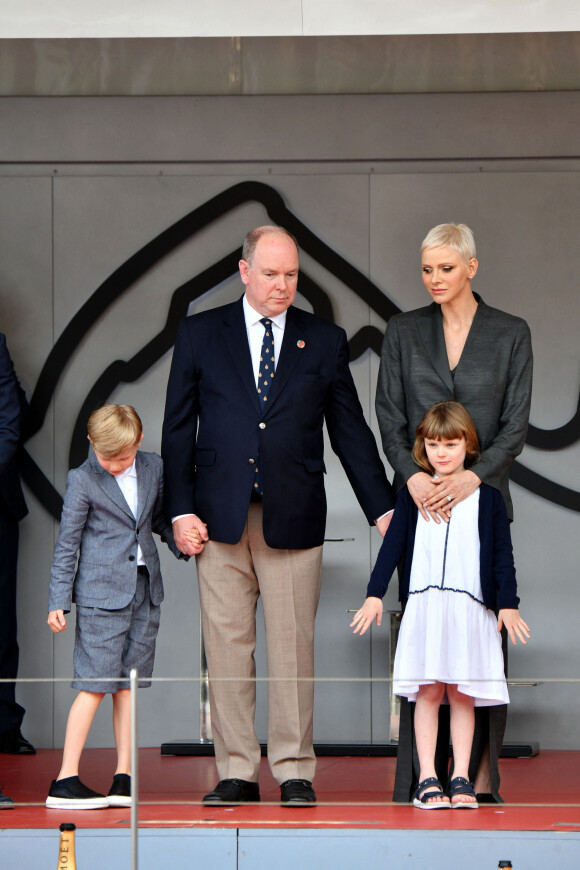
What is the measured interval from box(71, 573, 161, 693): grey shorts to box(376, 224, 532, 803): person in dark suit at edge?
0.75m

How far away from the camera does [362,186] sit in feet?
16.4

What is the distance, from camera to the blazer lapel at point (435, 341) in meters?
3.51

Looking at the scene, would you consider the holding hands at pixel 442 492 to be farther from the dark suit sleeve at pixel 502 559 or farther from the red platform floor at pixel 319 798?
the red platform floor at pixel 319 798

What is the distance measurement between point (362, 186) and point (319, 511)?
1.89 meters

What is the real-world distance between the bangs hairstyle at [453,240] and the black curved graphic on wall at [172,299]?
1526 millimetres

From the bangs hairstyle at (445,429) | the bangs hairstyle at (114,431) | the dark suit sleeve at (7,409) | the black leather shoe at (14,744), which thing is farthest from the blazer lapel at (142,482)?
the black leather shoe at (14,744)

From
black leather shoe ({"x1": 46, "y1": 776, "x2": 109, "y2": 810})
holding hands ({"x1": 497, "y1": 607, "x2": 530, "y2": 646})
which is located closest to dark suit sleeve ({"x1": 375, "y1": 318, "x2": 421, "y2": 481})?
holding hands ({"x1": 497, "y1": 607, "x2": 530, "y2": 646})

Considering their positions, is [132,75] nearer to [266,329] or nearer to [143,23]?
[143,23]

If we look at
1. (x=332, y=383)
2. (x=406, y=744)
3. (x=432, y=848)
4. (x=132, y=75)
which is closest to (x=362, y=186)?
(x=132, y=75)

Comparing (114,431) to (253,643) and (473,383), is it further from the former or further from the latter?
(473,383)

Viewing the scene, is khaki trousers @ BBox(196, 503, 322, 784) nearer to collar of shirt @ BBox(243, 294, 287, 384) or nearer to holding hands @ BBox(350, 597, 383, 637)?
holding hands @ BBox(350, 597, 383, 637)

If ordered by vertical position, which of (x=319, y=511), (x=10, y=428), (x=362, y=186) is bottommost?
(x=319, y=511)

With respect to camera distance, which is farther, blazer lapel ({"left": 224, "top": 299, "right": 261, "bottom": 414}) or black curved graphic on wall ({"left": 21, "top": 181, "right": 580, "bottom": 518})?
black curved graphic on wall ({"left": 21, "top": 181, "right": 580, "bottom": 518})

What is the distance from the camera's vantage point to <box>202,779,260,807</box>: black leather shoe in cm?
330
